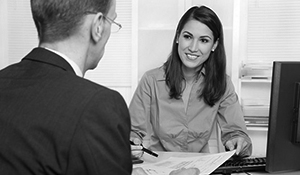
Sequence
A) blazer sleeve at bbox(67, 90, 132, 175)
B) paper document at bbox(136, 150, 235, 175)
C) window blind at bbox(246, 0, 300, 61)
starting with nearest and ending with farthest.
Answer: blazer sleeve at bbox(67, 90, 132, 175), paper document at bbox(136, 150, 235, 175), window blind at bbox(246, 0, 300, 61)

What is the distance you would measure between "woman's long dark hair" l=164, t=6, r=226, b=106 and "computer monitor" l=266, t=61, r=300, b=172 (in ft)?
→ 2.72

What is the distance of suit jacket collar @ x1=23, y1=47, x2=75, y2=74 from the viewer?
95 cm

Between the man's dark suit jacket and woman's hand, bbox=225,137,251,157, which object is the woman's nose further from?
the man's dark suit jacket

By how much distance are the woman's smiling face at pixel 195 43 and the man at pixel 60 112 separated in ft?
4.45

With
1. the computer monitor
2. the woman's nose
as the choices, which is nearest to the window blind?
the woman's nose

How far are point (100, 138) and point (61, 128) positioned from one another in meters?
0.08

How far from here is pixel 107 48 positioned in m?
3.48

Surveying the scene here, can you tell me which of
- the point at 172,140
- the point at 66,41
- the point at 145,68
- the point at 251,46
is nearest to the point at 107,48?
the point at 145,68

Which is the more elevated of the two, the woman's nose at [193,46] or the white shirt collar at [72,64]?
the white shirt collar at [72,64]

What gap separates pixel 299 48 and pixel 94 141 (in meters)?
2.75

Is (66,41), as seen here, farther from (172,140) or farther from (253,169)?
(172,140)

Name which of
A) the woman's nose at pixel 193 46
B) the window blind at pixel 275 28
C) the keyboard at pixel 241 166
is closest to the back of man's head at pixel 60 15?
the keyboard at pixel 241 166

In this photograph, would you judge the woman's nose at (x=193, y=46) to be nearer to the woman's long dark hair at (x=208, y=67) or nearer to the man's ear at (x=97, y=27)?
the woman's long dark hair at (x=208, y=67)

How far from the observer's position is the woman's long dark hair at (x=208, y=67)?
232cm
